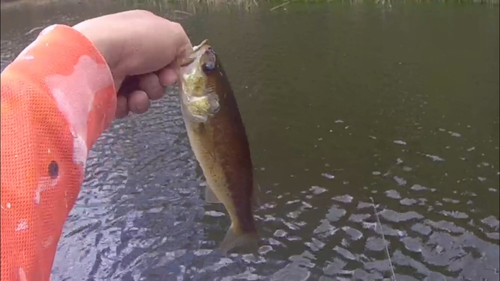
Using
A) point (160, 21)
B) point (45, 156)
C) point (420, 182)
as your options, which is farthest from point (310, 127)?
point (45, 156)

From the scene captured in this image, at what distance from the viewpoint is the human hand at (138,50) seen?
5.52ft

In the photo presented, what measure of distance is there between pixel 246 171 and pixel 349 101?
1015 centimetres

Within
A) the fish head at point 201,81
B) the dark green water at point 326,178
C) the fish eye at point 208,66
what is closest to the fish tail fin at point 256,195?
the fish head at point 201,81

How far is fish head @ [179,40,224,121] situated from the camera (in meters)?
2.18

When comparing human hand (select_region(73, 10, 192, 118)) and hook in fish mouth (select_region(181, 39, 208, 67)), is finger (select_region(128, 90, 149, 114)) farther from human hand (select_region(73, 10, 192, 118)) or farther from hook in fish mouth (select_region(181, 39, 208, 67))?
hook in fish mouth (select_region(181, 39, 208, 67))

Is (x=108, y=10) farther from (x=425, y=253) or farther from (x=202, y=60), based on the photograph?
(x=202, y=60)

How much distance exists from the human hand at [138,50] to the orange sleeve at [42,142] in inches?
9.0

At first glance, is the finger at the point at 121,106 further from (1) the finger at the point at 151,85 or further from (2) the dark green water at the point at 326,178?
(2) the dark green water at the point at 326,178

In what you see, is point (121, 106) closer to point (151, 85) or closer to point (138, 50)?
point (151, 85)

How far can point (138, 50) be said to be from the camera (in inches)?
72.2

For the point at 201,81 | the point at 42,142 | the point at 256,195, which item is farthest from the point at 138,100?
the point at 42,142

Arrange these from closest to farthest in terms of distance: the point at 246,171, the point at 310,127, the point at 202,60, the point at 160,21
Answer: the point at 160,21 < the point at 202,60 < the point at 246,171 < the point at 310,127

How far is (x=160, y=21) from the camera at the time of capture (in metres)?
1.92

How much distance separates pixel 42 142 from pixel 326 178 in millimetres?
7896
